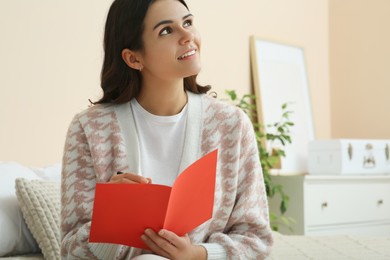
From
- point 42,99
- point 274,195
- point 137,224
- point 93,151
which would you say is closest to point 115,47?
point 93,151

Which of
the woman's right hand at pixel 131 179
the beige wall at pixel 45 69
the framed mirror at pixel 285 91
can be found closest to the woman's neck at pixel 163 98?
the woman's right hand at pixel 131 179

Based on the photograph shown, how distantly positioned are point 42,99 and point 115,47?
1215 mm

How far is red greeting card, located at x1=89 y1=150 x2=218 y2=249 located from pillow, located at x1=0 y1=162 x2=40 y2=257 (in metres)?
0.73

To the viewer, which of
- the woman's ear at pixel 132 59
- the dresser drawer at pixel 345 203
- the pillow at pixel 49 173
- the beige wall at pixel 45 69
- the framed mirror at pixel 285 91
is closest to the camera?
the woman's ear at pixel 132 59

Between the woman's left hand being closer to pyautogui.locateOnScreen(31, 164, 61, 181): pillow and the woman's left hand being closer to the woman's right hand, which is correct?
the woman's right hand

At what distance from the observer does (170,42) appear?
1639mm

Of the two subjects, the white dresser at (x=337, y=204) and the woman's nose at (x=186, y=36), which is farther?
the white dresser at (x=337, y=204)

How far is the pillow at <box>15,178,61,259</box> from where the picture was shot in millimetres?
1997

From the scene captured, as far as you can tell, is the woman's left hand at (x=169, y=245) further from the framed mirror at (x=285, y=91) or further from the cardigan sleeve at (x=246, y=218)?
the framed mirror at (x=285, y=91)

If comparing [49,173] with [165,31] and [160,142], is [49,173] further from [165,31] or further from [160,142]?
[165,31]

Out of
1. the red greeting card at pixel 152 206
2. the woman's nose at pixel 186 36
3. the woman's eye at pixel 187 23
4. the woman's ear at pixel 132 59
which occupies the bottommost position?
the red greeting card at pixel 152 206

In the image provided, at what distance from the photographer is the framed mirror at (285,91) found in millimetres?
4035

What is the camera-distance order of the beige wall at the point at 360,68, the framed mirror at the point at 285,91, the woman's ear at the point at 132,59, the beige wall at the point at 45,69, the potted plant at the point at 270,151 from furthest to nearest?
the beige wall at the point at 360,68 → the framed mirror at the point at 285,91 → the potted plant at the point at 270,151 → the beige wall at the point at 45,69 → the woman's ear at the point at 132,59

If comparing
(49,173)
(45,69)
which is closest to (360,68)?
(45,69)
